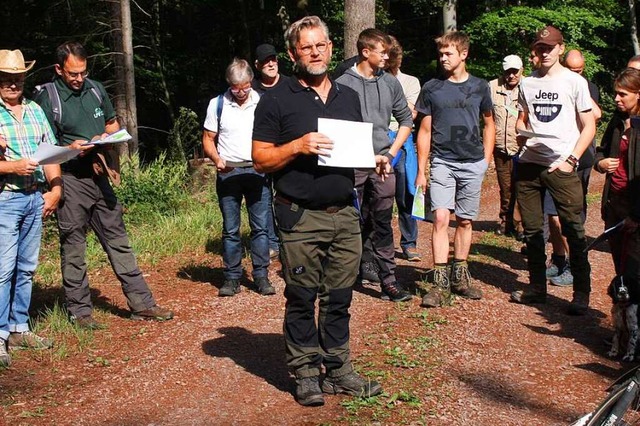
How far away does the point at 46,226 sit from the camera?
1143cm

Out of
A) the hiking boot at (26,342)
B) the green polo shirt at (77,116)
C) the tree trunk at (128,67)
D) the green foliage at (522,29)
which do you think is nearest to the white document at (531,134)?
the green polo shirt at (77,116)

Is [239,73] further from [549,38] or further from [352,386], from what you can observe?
[352,386]

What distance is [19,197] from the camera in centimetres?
593

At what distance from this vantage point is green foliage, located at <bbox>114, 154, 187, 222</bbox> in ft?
38.0

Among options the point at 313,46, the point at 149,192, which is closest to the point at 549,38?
the point at 313,46

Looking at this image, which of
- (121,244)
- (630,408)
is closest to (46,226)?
(121,244)

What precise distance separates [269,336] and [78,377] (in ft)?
4.95

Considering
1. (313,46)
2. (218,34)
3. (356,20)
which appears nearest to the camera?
(313,46)

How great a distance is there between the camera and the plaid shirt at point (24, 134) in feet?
19.3

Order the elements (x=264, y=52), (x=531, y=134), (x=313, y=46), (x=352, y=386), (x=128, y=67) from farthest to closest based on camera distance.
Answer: (x=128, y=67) → (x=264, y=52) → (x=531, y=134) → (x=352, y=386) → (x=313, y=46)

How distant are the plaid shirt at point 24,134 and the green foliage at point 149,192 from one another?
17.2ft

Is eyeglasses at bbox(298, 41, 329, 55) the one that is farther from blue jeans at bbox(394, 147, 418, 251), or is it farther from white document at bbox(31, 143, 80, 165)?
blue jeans at bbox(394, 147, 418, 251)

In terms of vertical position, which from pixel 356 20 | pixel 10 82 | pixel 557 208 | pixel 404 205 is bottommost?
pixel 404 205

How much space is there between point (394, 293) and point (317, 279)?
233 cm
